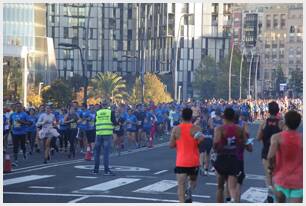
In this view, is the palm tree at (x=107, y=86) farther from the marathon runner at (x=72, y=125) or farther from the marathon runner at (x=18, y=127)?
the marathon runner at (x=18, y=127)

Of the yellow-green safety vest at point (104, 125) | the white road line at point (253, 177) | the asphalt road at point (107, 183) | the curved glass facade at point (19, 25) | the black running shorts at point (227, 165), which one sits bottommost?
the white road line at point (253, 177)

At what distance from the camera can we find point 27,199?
14289mm

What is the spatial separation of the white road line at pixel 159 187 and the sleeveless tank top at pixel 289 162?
5.86 meters

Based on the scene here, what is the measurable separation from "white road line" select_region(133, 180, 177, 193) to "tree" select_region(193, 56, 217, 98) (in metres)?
78.5

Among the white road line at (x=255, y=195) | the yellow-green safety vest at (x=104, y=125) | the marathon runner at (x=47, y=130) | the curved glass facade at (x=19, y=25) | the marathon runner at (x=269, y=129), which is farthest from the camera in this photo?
the curved glass facade at (x=19, y=25)

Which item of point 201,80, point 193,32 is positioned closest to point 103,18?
point 193,32

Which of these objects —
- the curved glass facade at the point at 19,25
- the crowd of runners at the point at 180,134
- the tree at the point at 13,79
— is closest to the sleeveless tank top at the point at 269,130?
the crowd of runners at the point at 180,134

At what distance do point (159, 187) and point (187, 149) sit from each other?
3.95 meters

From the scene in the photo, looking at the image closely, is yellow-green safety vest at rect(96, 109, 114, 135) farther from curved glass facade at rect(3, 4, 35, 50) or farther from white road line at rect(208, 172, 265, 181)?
curved glass facade at rect(3, 4, 35, 50)

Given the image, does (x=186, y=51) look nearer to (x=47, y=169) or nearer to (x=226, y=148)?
(x=47, y=169)

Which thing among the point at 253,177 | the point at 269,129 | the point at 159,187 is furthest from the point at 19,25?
the point at 269,129

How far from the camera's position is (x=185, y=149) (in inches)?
505

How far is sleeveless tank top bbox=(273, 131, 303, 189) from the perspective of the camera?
10086mm

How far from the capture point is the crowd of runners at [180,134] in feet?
40.2
